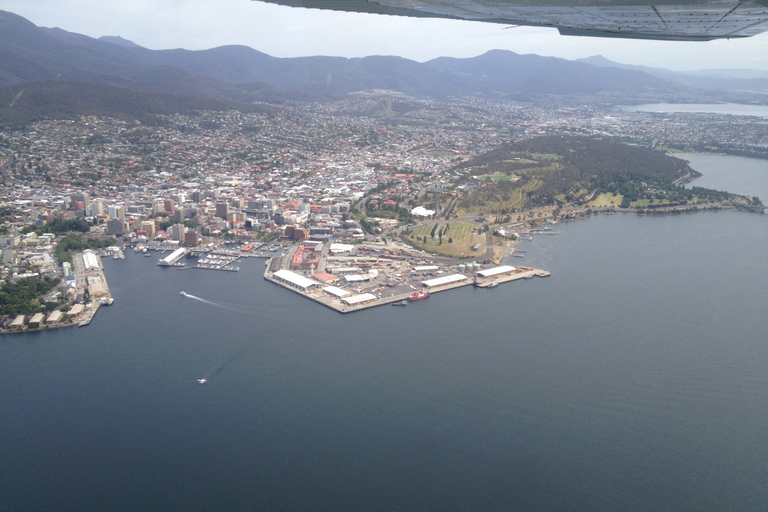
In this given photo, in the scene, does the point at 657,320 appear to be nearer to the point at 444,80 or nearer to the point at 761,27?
the point at 761,27

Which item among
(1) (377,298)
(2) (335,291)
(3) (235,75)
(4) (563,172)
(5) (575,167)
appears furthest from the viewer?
(3) (235,75)

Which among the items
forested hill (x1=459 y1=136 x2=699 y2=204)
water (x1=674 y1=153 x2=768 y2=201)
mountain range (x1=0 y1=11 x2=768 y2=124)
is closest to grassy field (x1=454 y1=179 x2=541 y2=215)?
forested hill (x1=459 y1=136 x2=699 y2=204)

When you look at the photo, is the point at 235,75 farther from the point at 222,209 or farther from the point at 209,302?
the point at 209,302

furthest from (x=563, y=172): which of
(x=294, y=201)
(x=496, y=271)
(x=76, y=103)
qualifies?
(x=76, y=103)

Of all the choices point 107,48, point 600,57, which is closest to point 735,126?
point 107,48

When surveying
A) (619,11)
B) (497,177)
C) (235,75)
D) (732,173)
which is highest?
(619,11)

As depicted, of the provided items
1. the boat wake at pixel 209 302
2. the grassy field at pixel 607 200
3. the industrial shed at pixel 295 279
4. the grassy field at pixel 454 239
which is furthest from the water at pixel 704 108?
the boat wake at pixel 209 302

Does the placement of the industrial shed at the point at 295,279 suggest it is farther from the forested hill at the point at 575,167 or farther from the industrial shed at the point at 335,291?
the forested hill at the point at 575,167

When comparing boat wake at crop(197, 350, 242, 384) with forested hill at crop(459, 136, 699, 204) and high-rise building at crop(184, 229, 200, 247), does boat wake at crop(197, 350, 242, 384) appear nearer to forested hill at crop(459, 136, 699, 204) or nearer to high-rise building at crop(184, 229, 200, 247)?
high-rise building at crop(184, 229, 200, 247)
